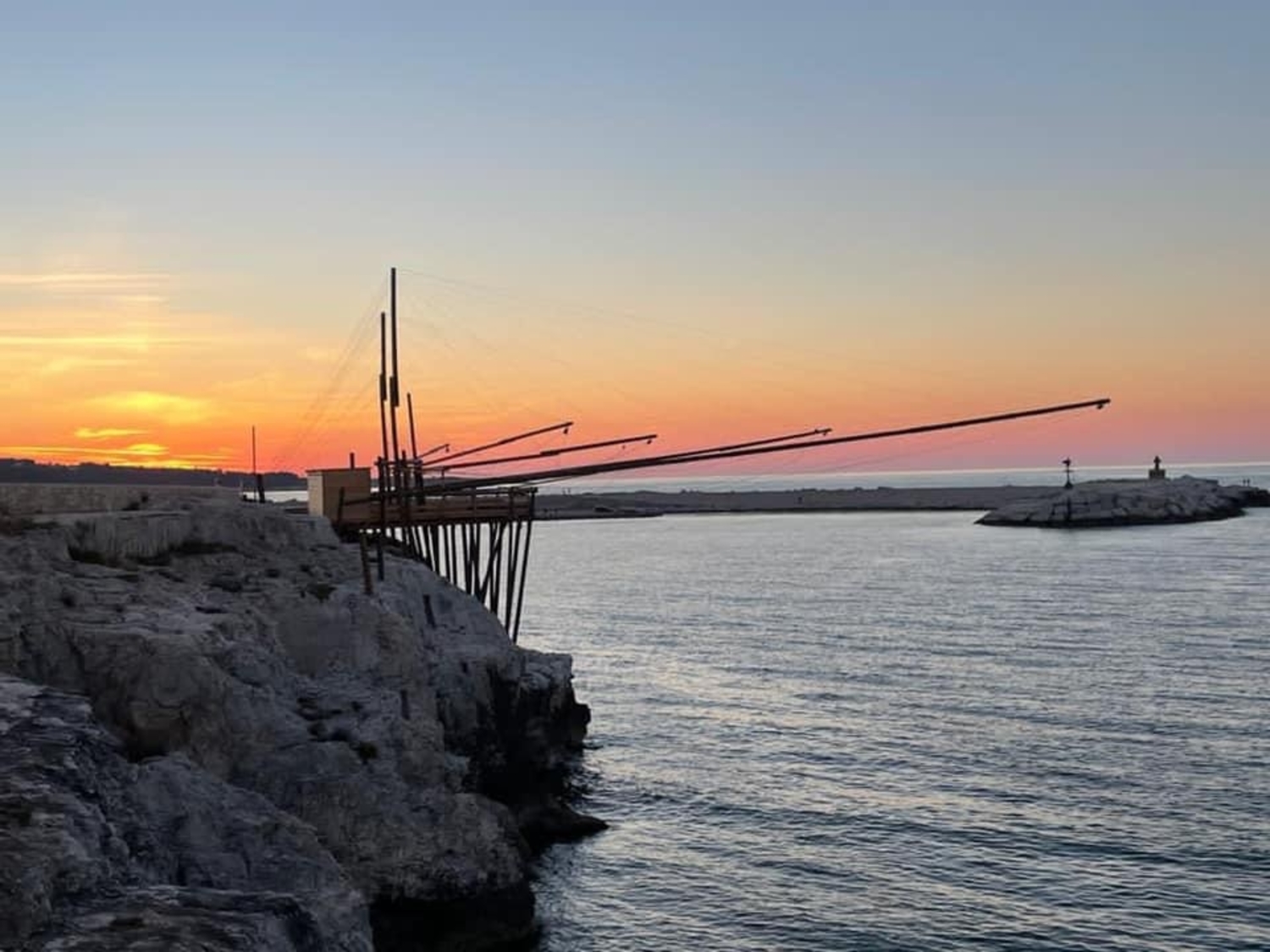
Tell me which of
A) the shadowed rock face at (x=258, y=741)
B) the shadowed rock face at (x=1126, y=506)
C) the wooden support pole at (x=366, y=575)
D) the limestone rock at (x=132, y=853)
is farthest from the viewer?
the shadowed rock face at (x=1126, y=506)

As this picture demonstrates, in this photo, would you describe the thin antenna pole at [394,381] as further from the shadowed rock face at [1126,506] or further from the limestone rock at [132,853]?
the shadowed rock face at [1126,506]

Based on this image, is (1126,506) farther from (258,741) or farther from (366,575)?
(258,741)

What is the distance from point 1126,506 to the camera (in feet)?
577

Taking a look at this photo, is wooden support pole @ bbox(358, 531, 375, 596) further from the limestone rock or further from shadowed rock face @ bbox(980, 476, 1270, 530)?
shadowed rock face @ bbox(980, 476, 1270, 530)

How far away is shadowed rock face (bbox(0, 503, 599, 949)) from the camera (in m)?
13.9

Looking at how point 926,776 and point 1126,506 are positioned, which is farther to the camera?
point 1126,506

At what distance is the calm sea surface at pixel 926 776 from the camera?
27.2m

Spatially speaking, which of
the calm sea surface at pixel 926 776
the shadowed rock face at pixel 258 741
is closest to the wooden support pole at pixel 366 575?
the shadowed rock face at pixel 258 741

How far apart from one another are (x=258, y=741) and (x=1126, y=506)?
569 feet

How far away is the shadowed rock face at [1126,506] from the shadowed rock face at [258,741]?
497 feet

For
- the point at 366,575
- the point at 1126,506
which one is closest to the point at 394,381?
the point at 366,575

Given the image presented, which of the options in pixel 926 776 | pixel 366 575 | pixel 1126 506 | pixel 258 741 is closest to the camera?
pixel 258 741

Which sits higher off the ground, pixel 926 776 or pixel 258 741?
pixel 258 741

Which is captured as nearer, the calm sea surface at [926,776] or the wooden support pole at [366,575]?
the calm sea surface at [926,776]
